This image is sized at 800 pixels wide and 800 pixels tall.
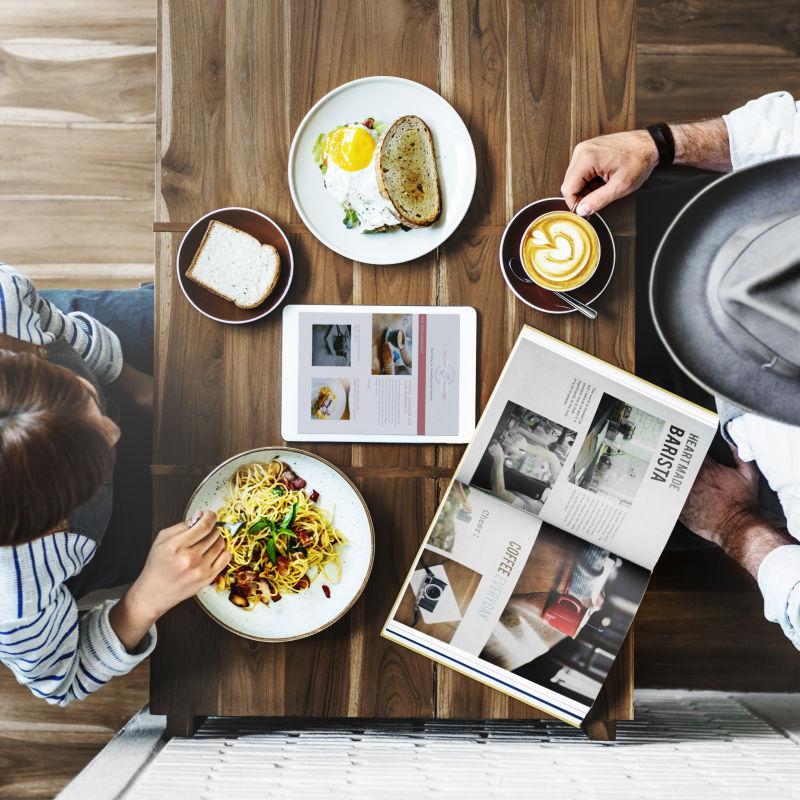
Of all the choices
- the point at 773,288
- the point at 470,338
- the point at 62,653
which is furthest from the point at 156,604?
the point at 773,288

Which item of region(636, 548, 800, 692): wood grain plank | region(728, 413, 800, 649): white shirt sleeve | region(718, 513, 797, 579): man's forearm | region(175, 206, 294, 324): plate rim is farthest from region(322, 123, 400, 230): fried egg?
region(636, 548, 800, 692): wood grain plank

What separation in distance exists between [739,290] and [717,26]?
1.55 metres

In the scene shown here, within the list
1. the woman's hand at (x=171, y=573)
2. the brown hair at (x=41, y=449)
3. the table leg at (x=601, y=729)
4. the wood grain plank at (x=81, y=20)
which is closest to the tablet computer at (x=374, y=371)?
the woman's hand at (x=171, y=573)

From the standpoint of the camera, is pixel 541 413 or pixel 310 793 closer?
pixel 310 793

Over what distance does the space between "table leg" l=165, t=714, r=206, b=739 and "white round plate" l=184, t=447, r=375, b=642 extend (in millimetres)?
219

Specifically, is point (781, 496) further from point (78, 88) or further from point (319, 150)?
point (78, 88)

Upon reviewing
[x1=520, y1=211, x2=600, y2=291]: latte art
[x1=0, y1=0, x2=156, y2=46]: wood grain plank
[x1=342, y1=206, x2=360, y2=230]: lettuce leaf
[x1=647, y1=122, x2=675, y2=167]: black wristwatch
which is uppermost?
[x1=0, y1=0, x2=156, y2=46]: wood grain plank

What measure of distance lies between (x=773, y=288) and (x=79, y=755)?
1971 millimetres

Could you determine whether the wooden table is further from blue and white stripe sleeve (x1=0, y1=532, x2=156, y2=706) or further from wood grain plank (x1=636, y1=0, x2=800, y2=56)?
wood grain plank (x1=636, y1=0, x2=800, y2=56)

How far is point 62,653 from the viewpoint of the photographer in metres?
1.04

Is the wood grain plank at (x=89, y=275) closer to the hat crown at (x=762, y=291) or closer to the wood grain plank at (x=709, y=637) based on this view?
the hat crown at (x=762, y=291)

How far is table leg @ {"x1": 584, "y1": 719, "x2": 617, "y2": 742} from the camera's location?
1.13m

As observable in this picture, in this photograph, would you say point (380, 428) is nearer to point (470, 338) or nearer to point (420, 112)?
point (470, 338)

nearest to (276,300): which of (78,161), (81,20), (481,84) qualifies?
(481,84)
